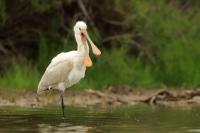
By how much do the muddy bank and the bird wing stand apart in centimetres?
116

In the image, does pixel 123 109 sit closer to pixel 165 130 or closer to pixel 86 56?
pixel 86 56

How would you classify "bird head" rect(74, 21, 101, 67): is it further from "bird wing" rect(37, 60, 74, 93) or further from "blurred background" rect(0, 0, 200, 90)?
"blurred background" rect(0, 0, 200, 90)

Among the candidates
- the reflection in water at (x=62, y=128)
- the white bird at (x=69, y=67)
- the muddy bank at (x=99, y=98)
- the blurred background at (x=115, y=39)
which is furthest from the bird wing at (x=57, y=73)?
the blurred background at (x=115, y=39)

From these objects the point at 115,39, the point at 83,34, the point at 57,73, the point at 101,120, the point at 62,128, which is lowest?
the point at 62,128

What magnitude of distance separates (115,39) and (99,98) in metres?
4.07

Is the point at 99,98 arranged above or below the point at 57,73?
below

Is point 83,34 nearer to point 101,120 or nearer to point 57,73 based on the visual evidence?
point 57,73

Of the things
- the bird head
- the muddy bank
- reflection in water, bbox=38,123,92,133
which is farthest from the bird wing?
reflection in water, bbox=38,123,92,133

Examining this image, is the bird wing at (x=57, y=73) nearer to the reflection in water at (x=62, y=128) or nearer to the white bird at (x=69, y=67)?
the white bird at (x=69, y=67)

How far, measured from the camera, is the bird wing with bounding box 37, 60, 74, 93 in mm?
15781

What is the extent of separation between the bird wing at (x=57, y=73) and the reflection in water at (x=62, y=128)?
2.96 m

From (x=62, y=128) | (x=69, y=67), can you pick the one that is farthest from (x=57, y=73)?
(x=62, y=128)

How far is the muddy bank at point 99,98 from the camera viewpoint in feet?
57.3

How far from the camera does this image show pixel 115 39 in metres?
22.0
